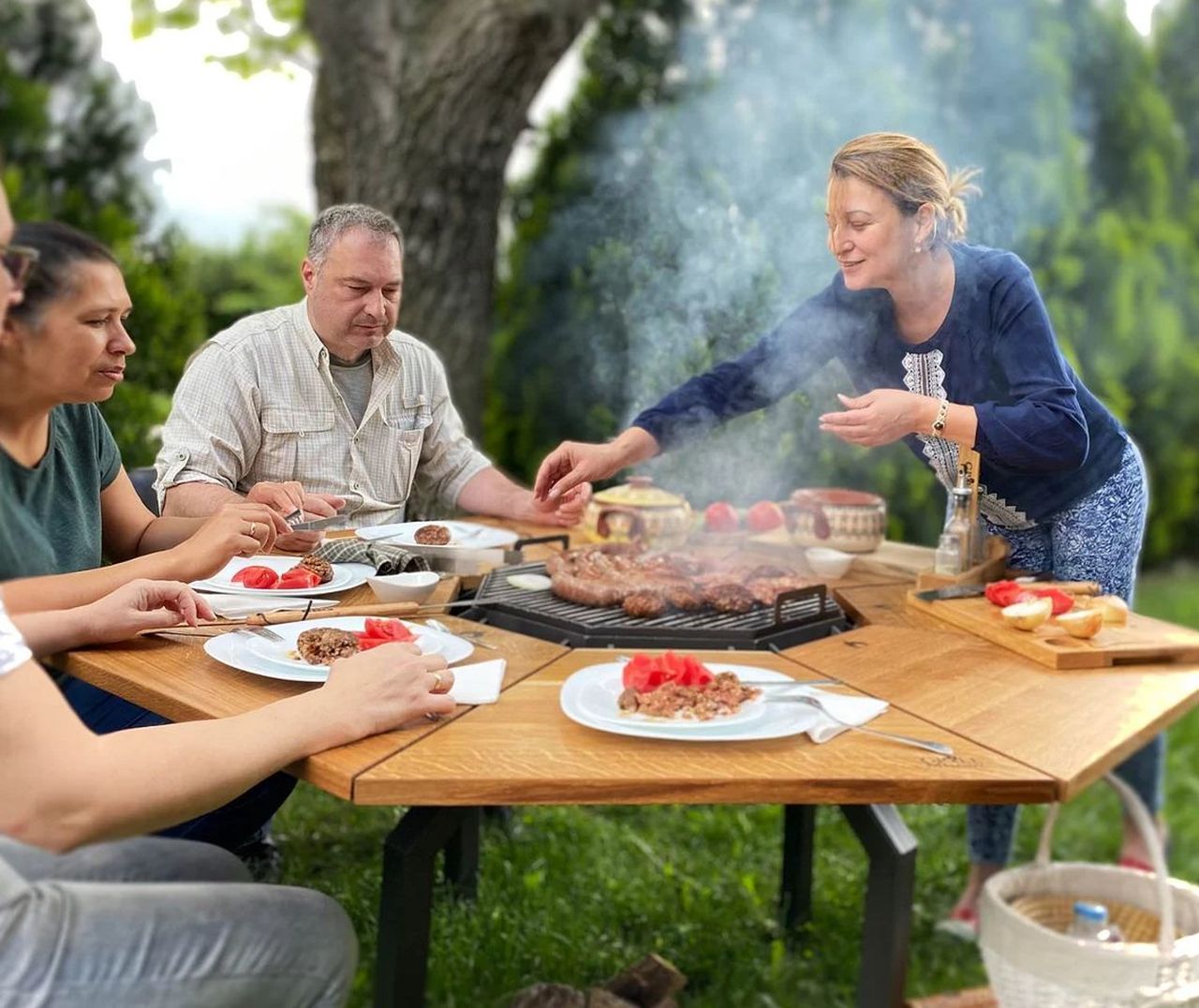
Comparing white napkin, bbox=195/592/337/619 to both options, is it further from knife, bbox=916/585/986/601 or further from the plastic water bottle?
the plastic water bottle

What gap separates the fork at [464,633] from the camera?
8.27 ft

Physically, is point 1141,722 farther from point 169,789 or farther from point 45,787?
point 45,787

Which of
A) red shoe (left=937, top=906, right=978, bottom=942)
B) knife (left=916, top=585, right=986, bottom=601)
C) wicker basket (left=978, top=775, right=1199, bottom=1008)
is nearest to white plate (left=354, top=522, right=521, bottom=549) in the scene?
knife (left=916, top=585, right=986, bottom=601)

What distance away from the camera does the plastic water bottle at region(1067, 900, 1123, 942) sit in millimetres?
2885

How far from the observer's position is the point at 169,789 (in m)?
1.72

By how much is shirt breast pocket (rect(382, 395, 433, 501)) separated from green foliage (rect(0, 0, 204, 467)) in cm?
48

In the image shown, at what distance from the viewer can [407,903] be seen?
87.7 inches

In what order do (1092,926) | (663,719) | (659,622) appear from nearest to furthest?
1. (663,719)
2. (659,622)
3. (1092,926)

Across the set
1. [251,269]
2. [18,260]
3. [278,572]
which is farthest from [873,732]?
[251,269]

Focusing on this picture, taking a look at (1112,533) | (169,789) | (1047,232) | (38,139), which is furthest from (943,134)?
(169,789)

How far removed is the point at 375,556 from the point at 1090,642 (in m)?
1.54

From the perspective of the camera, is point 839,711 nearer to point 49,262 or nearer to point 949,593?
point 949,593

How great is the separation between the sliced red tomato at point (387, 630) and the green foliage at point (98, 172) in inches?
27.3

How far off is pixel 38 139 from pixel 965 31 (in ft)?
15.1
